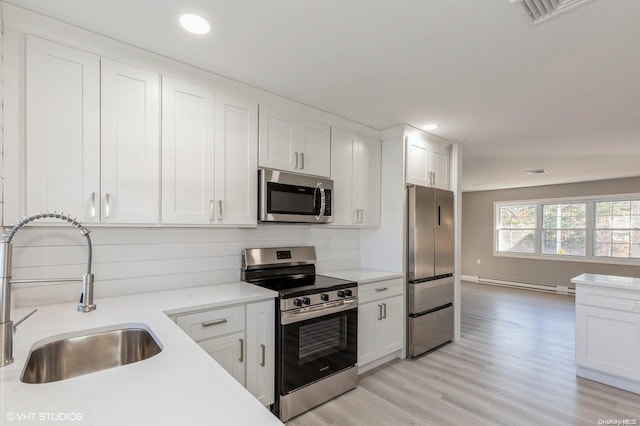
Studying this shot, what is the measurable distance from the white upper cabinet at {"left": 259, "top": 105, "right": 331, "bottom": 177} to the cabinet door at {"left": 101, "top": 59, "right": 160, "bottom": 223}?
31.5 inches

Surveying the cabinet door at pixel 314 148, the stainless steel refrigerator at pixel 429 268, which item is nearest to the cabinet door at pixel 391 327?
the stainless steel refrigerator at pixel 429 268

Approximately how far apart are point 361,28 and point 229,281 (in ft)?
6.72

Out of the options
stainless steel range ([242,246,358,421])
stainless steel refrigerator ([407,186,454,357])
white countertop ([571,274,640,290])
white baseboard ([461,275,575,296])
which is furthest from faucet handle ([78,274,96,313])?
white baseboard ([461,275,575,296])

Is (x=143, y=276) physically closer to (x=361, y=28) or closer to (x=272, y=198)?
(x=272, y=198)

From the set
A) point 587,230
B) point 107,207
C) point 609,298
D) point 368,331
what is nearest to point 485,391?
point 368,331

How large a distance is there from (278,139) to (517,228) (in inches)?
285

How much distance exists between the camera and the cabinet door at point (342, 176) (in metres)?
3.12

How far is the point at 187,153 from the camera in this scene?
218 centimetres

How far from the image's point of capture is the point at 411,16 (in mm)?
1653

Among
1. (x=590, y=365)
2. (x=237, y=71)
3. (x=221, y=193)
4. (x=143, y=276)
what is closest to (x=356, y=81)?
(x=237, y=71)

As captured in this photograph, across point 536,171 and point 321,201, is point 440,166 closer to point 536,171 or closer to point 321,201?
point 321,201

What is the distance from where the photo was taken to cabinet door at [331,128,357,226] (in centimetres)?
312

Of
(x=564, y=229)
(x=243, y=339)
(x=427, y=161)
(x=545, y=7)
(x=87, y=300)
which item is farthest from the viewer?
(x=564, y=229)

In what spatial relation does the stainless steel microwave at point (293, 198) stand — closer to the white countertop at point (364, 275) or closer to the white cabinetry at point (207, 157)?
the white cabinetry at point (207, 157)
